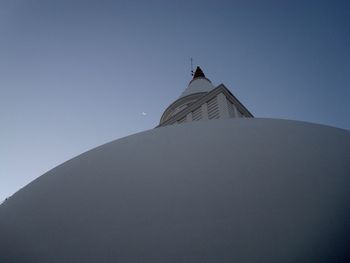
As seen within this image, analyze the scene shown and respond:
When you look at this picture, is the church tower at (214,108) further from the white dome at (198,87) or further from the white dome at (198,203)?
the white dome at (198,203)

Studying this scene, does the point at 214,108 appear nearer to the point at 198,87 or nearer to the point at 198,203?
the point at 198,87

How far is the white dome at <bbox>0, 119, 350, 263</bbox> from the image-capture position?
2742 millimetres

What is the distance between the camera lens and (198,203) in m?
3.06

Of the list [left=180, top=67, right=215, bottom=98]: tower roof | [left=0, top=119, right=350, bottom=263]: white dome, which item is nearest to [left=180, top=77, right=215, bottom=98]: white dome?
[left=180, top=67, right=215, bottom=98]: tower roof

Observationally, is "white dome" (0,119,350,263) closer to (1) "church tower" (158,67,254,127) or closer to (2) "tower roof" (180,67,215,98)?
(1) "church tower" (158,67,254,127)

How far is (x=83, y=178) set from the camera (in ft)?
12.4

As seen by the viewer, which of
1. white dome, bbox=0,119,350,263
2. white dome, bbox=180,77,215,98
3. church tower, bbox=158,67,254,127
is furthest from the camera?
white dome, bbox=180,77,215,98

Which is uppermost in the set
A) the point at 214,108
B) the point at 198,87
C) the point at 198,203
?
the point at 198,87

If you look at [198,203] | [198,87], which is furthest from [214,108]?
[198,203]

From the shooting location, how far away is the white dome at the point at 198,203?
2.74m


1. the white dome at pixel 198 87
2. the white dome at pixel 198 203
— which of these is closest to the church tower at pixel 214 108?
the white dome at pixel 198 87

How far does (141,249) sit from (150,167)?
1106 millimetres

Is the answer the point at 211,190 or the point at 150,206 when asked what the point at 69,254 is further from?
the point at 211,190

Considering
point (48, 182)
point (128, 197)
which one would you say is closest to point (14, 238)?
point (48, 182)
